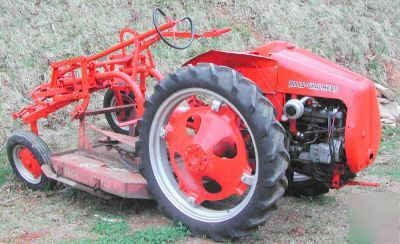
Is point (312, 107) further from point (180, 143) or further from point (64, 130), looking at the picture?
point (64, 130)

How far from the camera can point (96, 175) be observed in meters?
4.93

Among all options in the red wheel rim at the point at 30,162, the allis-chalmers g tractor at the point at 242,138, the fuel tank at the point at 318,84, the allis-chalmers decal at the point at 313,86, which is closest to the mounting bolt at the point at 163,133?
the allis-chalmers g tractor at the point at 242,138

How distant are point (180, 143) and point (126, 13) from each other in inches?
201

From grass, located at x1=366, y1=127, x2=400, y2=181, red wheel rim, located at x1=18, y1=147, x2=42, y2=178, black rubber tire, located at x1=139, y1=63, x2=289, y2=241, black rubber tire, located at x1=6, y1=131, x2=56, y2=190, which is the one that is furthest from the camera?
grass, located at x1=366, y1=127, x2=400, y2=181

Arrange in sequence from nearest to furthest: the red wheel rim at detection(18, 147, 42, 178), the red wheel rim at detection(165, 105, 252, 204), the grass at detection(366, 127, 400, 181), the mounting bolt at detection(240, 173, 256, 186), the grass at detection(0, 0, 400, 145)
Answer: the mounting bolt at detection(240, 173, 256, 186), the red wheel rim at detection(165, 105, 252, 204), the red wheel rim at detection(18, 147, 42, 178), the grass at detection(366, 127, 400, 181), the grass at detection(0, 0, 400, 145)

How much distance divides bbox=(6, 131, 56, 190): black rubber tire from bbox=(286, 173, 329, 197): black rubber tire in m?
2.28

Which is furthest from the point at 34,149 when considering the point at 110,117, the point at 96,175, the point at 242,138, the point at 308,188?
the point at 308,188

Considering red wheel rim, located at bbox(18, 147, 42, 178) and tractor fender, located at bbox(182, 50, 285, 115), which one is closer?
tractor fender, located at bbox(182, 50, 285, 115)

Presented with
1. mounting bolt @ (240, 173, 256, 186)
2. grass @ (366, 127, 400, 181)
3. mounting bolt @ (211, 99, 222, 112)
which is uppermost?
mounting bolt @ (211, 99, 222, 112)

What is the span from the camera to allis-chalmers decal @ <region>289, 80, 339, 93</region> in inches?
169

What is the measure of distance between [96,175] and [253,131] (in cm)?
160

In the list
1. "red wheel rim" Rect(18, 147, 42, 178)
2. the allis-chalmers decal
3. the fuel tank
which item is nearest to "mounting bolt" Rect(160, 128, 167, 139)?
the fuel tank

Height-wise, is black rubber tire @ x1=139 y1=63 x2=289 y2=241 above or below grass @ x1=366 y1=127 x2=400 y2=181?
above

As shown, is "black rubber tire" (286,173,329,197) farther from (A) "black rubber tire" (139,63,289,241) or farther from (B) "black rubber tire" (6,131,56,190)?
(B) "black rubber tire" (6,131,56,190)
